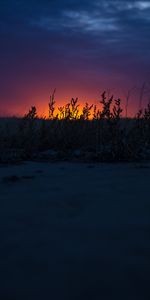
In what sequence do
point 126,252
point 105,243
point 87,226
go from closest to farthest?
point 126,252
point 105,243
point 87,226

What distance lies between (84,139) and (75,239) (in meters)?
5.40

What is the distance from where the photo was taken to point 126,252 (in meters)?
2.10

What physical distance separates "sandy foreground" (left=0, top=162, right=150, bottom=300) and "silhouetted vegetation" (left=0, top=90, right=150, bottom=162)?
1977mm

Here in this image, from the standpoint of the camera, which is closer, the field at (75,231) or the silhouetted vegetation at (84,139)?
the field at (75,231)

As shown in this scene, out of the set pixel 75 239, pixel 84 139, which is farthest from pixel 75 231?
pixel 84 139

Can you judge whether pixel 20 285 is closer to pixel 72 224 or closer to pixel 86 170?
pixel 72 224

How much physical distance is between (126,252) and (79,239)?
0.31m

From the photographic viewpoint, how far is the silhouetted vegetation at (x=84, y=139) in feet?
20.0

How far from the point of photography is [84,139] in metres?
7.66

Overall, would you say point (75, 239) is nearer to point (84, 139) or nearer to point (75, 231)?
point (75, 231)

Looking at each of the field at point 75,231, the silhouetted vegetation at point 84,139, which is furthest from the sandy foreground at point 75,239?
the silhouetted vegetation at point 84,139

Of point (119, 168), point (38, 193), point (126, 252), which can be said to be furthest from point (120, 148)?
point (126, 252)

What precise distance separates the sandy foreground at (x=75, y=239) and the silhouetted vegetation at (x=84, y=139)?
1977 millimetres

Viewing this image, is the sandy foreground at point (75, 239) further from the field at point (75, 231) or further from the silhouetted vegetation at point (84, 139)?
the silhouetted vegetation at point (84, 139)
